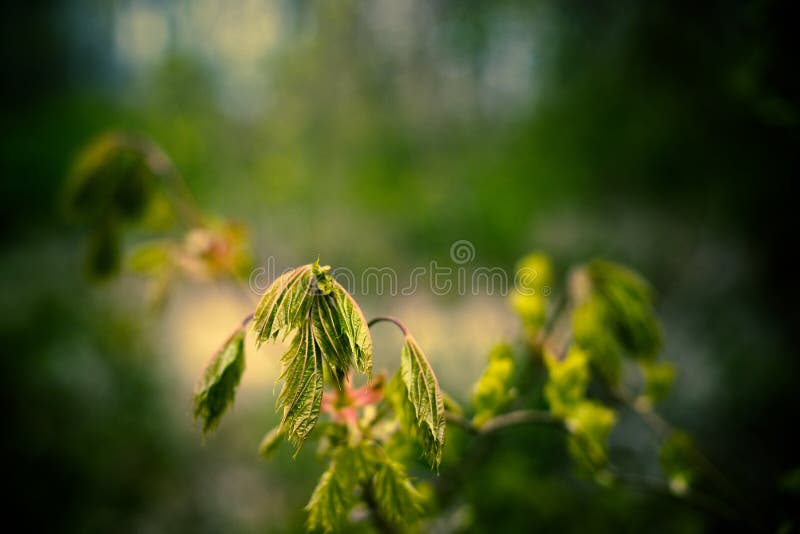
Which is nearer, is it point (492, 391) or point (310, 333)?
point (310, 333)

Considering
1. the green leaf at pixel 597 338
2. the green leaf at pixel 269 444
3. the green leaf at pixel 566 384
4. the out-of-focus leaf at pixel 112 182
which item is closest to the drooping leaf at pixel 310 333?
the green leaf at pixel 269 444

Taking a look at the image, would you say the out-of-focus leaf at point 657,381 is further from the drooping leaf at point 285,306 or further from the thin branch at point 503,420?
the drooping leaf at point 285,306

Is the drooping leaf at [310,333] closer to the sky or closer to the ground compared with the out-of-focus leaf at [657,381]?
closer to the sky

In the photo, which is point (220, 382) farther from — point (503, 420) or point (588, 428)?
point (588, 428)

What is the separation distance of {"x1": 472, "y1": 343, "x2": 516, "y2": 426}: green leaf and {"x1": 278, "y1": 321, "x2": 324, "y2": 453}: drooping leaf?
221 millimetres

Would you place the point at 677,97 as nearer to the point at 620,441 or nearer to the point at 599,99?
the point at 599,99

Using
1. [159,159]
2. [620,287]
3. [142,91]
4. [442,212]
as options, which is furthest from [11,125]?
[620,287]

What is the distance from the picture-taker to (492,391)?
589 millimetres

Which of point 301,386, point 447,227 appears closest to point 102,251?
point 301,386

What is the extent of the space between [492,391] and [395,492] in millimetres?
166

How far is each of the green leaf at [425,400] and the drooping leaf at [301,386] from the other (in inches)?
3.6

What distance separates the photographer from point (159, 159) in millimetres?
889

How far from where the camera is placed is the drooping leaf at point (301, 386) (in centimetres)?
44

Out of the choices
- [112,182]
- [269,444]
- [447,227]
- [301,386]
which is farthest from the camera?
[447,227]
